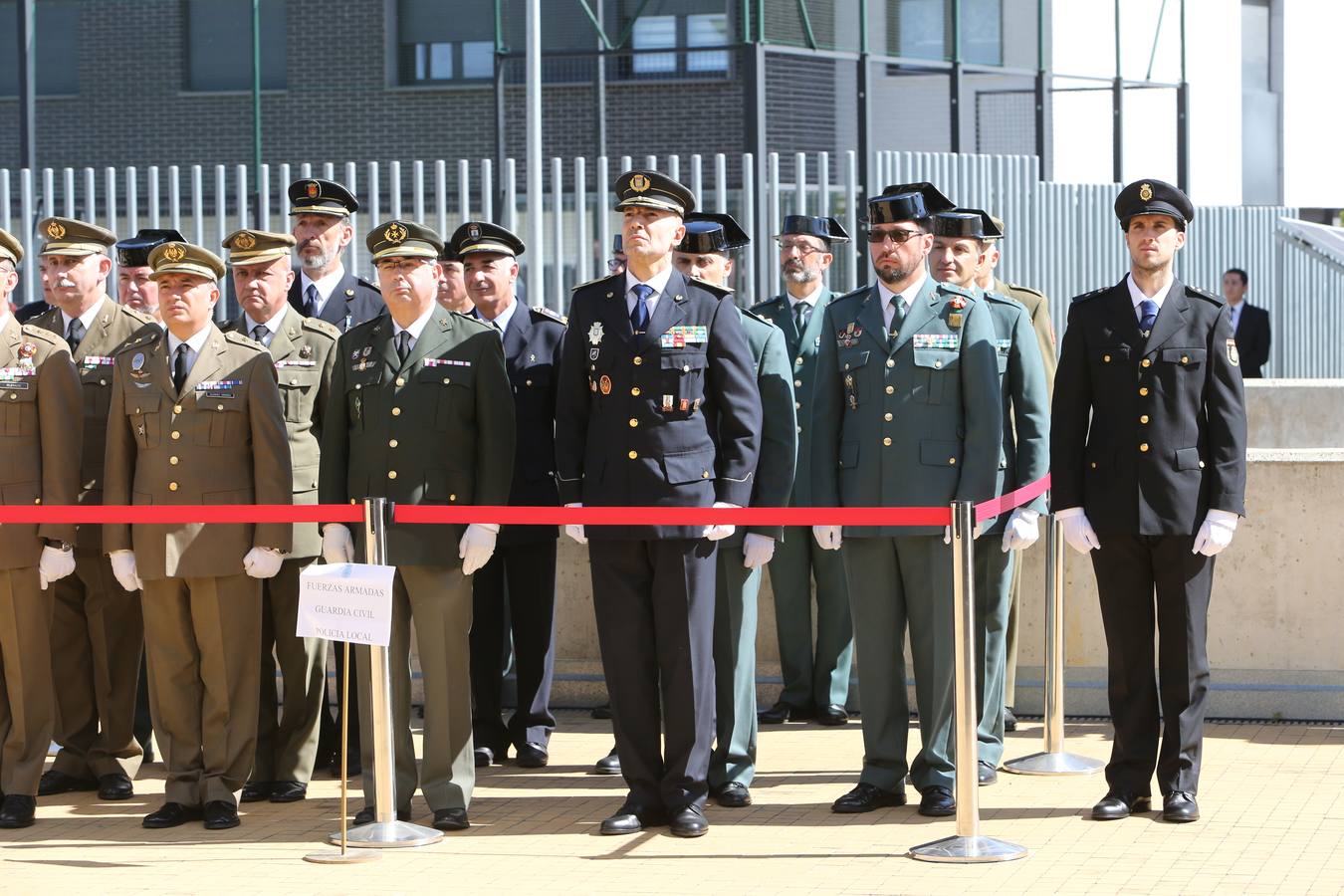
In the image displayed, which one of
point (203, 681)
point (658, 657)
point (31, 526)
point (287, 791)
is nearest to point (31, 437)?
point (31, 526)

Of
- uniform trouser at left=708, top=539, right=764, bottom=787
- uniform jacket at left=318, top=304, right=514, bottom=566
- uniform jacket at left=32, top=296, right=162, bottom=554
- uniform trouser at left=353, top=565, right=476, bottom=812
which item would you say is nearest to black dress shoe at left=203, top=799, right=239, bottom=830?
uniform trouser at left=353, top=565, right=476, bottom=812

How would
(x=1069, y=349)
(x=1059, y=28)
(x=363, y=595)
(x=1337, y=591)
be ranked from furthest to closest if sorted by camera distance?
(x=1059, y=28), (x=1337, y=591), (x=1069, y=349), (x=363, y=595)

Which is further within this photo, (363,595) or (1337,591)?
(1337,591)

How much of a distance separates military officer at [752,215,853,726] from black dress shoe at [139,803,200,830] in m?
2.85

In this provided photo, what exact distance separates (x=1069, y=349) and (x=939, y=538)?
0.81 m

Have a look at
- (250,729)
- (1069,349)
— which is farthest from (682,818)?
(1069,349)

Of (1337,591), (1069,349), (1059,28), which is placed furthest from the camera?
(1059,28)

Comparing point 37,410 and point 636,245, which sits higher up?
point 636,245

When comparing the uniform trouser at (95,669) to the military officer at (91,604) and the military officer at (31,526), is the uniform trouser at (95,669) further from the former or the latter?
the military officer at (31,526)

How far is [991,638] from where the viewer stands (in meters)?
7.64

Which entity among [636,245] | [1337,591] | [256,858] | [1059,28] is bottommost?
[256,858]

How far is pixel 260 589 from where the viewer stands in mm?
7406

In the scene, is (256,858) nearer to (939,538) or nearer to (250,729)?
(250,729)

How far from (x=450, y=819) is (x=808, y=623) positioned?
2.62m
